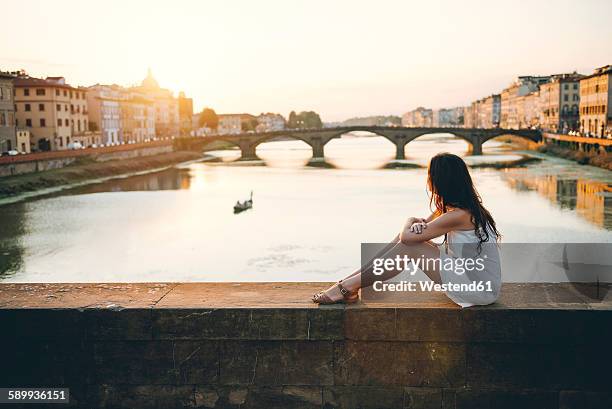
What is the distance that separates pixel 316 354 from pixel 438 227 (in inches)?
30.3

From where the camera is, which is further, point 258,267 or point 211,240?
point 211,240

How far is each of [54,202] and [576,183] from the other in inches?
836

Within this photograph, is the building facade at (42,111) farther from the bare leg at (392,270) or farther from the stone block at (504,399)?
the stone block at (504,399)

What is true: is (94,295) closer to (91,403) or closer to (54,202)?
(91,403)

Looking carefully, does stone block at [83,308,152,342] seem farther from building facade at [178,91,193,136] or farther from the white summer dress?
building facade at [178,91,193,136]

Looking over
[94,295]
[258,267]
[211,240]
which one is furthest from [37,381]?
[211,240]

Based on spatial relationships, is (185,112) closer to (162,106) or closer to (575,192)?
(162,106)

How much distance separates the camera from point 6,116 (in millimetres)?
38031

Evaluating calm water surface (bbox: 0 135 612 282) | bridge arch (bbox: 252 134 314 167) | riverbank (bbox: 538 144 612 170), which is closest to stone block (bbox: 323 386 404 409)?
calm water surface (bbox: 0 135 612 282)

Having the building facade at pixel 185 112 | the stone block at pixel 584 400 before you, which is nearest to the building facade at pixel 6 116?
the stone block at pixel 584 400

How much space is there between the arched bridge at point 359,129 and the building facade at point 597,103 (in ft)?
14.4

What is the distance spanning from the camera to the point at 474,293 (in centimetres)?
299

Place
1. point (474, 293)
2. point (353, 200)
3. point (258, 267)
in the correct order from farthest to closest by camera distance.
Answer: point (353, 200), point (258, 267), point (474, 293)

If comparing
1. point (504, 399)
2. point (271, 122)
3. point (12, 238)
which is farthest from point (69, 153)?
point (271, 122)
